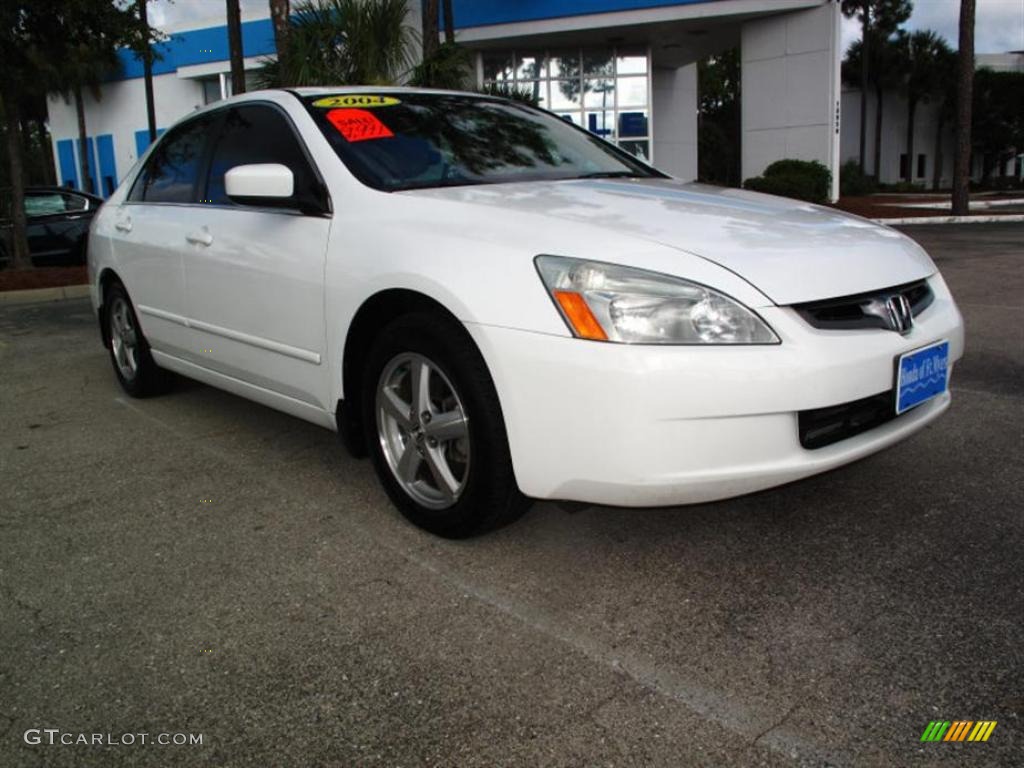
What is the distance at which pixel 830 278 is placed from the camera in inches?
101

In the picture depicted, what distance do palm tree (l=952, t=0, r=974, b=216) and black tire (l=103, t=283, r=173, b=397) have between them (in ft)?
57.4

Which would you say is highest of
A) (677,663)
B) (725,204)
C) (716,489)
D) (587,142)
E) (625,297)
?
(587,142)

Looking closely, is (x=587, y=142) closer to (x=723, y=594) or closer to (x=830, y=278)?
(x=830, y=278)

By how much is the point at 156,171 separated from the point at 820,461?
3715 millimetres

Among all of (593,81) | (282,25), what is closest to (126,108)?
(593,81)

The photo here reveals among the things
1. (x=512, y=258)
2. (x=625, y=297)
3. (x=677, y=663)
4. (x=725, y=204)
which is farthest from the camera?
(x=725, y=204)

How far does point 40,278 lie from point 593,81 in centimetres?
1455

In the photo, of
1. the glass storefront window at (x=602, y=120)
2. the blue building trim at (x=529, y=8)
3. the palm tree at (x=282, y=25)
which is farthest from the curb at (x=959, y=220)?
the palm tree at (x=282, y=25)

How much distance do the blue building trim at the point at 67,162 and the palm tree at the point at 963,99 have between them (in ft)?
96.5

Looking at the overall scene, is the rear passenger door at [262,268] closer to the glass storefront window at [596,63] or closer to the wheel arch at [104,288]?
the wheel arch at [104,288]

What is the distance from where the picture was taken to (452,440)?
9.37 feet

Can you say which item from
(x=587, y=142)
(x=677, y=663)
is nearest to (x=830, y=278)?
(x=677, y=663)

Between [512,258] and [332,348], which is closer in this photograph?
[512,258]

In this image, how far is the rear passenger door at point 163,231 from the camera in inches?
162
